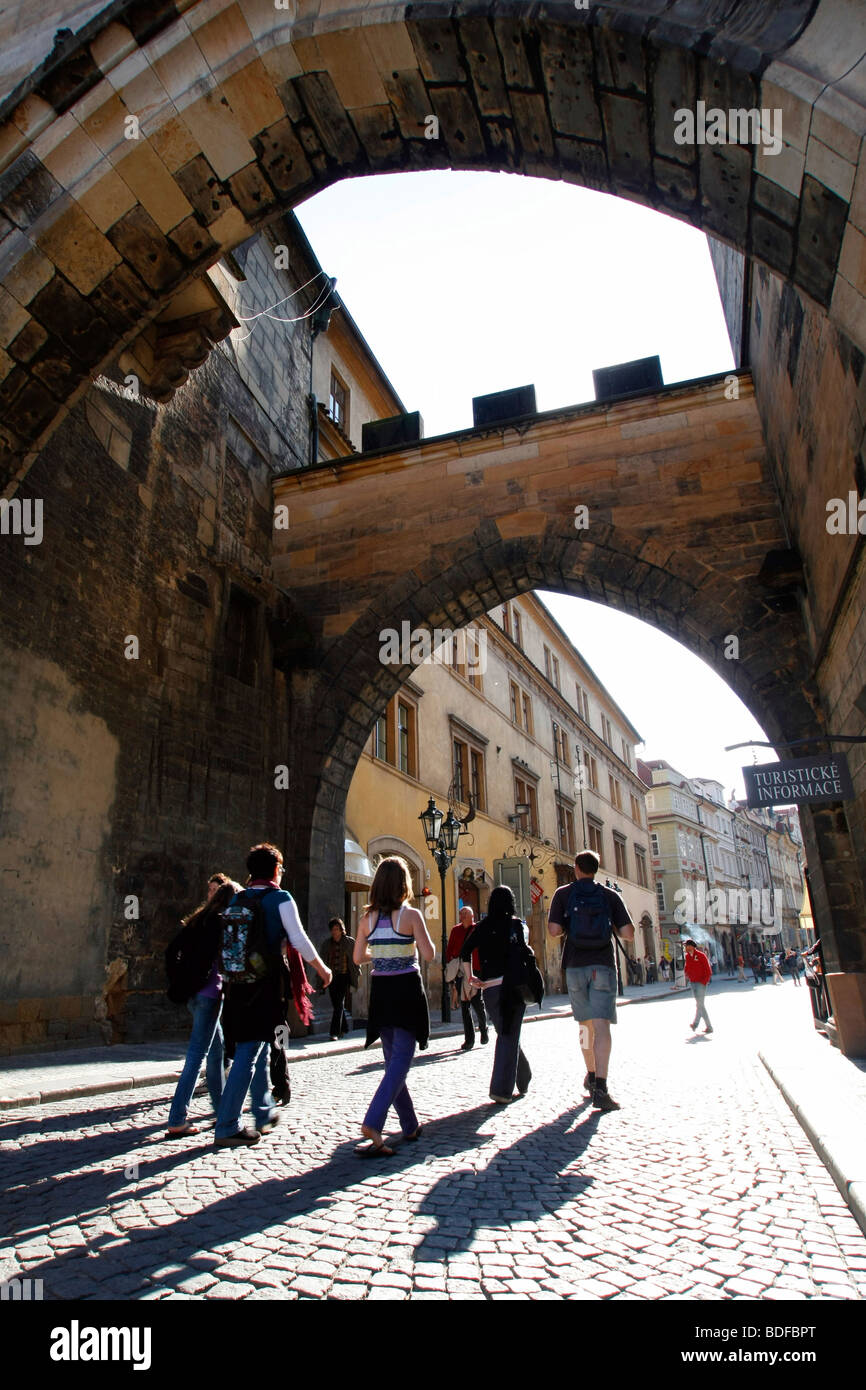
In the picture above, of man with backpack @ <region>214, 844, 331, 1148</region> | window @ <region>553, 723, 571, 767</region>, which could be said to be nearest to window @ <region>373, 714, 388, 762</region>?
man with backpack @ <region>214, 844, 331, 1148</region>

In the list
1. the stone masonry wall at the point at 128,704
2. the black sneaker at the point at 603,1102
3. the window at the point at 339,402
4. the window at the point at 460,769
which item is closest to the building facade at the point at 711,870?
the window at the point at 460,769

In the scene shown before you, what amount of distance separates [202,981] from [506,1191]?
224 cm

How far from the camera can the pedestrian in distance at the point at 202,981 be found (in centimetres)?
470

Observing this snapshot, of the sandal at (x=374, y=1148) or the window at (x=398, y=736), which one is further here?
the window at (x=398, y=736)

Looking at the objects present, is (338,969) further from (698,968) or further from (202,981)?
(202,981)

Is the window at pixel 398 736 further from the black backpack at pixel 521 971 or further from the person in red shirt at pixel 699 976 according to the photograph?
the black backpack at pixel 521 971

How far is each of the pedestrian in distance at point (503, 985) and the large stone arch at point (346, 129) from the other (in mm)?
4283

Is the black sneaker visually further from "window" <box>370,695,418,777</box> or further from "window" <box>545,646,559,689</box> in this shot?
"window" <box>545,646,559,689</box>

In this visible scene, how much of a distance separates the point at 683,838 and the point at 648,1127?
56659mm

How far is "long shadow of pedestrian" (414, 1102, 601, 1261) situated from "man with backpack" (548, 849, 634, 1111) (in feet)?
3.19

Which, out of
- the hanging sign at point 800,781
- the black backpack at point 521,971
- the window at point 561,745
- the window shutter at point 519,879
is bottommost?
the black backpack at point 521,971

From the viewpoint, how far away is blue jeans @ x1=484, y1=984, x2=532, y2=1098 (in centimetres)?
558
